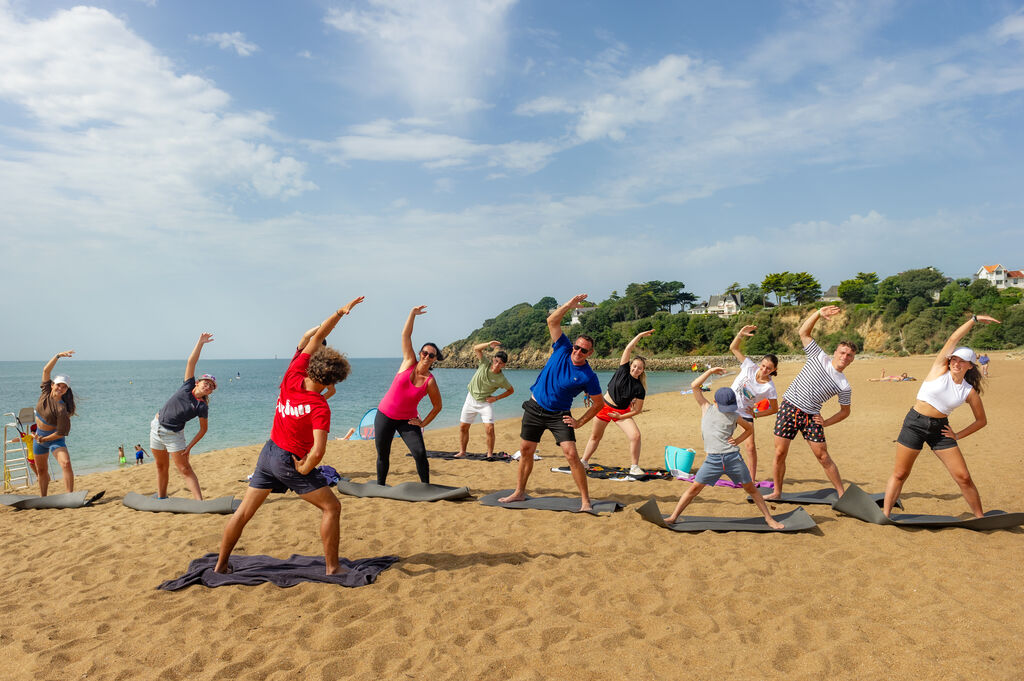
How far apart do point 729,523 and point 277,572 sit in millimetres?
4495

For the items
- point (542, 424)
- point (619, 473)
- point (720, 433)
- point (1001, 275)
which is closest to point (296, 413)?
point (542, 424)

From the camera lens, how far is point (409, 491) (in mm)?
7285

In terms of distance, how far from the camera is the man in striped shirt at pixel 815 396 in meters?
6.42

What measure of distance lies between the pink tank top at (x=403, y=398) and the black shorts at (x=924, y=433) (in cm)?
538

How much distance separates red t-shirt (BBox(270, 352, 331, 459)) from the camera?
14.0ft

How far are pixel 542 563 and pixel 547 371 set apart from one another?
2345 millimetres

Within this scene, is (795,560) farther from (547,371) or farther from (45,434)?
(45,434)

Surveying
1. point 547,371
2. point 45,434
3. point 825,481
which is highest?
point 547,371

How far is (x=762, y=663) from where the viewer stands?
3.32 metres

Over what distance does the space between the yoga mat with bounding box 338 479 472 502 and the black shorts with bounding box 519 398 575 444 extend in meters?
1.30

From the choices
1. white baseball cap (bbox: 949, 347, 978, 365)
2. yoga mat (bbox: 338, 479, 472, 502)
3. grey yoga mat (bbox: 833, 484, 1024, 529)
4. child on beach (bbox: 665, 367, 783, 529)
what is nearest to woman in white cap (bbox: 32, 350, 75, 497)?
yoga mat (bbox: 338, 479, 472, 502)

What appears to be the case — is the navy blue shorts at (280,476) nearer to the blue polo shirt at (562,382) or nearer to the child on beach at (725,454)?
the blue polo shirt at (562,382)

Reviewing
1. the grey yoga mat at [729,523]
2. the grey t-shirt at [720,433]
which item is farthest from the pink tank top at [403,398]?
the grey t-shirt at [720,433]

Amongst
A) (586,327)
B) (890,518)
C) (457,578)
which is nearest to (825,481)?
(890,518)
